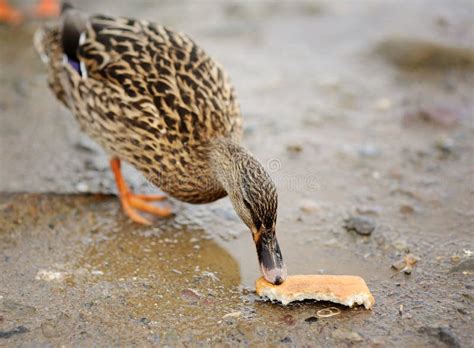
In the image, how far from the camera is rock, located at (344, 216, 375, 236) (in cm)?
434

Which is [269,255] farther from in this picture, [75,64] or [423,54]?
[423,54]

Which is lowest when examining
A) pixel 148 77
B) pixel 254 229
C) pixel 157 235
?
pixel 157 235

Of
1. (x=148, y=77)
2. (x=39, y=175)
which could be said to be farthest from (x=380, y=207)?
(x=39, y=175)

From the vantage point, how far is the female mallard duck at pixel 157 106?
4.29 metres

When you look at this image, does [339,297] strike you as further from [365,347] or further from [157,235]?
[157,235]

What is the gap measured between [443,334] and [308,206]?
1.54m

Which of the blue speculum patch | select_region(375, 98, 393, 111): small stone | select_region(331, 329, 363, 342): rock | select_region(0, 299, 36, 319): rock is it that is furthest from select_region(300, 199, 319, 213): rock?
select_region(0, 299, 36, 319): rock

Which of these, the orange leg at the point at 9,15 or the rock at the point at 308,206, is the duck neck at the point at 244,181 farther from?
the orange leg at the point at 9,15

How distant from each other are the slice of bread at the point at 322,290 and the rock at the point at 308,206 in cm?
96

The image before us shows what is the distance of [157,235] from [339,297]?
1.44 meters

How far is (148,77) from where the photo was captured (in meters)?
4.37

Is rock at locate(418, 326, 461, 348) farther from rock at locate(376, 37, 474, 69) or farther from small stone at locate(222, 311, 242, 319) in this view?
rock at locate(376, 37, 474, 69)

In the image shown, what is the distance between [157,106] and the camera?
Answer: 169 inches

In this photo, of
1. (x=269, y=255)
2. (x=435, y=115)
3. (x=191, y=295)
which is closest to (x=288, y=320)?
(x=269, y=255)
